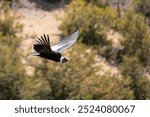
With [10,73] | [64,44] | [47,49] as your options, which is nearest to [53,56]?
[47,49]

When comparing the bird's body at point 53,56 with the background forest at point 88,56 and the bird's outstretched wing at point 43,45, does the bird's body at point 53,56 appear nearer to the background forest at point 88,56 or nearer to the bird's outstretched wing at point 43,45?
the bird's outstretched wing at point 43,45

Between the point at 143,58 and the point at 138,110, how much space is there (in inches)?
522

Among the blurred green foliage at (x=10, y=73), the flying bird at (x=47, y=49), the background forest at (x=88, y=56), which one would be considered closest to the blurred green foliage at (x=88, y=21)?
the background forest at (x=88, y=56)

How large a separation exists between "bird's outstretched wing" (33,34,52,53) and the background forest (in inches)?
558

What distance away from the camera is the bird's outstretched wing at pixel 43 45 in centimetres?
615

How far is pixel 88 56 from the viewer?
21984 mm

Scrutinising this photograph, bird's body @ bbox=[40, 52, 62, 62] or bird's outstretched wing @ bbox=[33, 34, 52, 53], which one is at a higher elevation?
bird's outstretched wing @ bbox=[33, 34, 52, 53]

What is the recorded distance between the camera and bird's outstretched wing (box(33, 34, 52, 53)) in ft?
20.2

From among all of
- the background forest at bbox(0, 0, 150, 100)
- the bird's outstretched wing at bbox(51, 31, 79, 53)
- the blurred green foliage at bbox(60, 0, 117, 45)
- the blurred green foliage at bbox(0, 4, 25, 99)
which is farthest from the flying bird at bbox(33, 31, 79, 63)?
the blurred green foliage at bbox(60, 0, 117, 45)

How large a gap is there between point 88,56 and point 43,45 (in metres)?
15.8

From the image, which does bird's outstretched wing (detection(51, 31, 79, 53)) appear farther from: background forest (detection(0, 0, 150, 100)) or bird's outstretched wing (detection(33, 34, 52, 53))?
background forest (detection(0, 0, 150, 100))

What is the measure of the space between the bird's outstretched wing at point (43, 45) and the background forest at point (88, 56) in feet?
46.5

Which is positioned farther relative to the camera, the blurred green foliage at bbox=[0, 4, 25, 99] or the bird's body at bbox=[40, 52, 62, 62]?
the blurred green foliage at bbox=[0, 4, 25, 99]

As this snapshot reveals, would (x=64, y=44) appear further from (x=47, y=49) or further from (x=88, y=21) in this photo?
(x=88, y=21)
